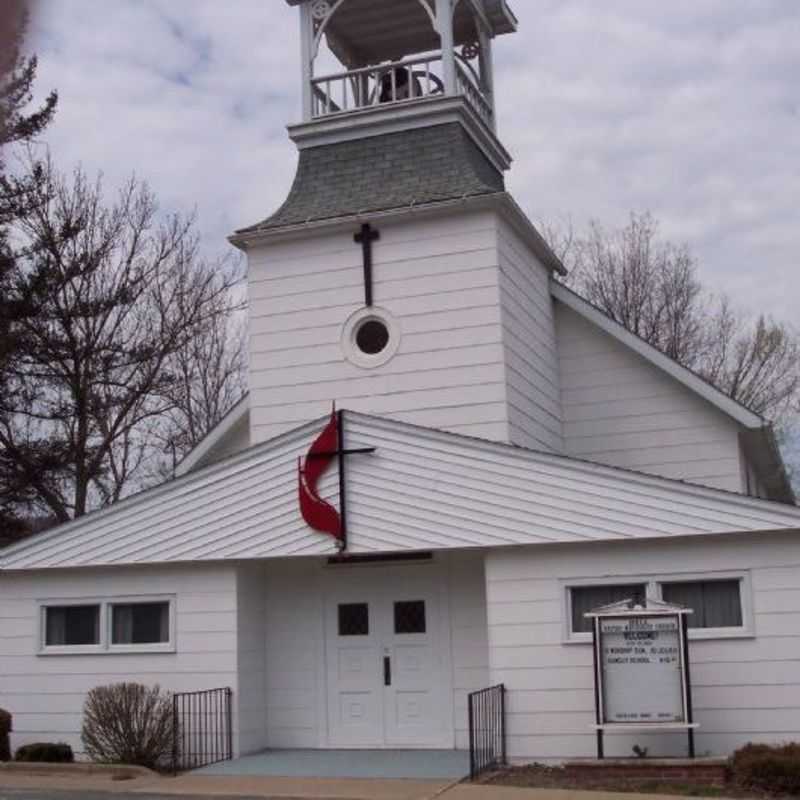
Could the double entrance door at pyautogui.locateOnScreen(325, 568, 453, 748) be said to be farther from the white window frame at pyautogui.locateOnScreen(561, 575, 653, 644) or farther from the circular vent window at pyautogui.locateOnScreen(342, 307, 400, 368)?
the circular vent window at pyautogui.locateOnScreen(342, 307, 400, 368)

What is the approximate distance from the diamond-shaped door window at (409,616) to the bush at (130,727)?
3.07 metres

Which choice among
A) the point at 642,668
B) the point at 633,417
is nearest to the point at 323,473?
the point at 642,668

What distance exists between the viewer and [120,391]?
28703 mm

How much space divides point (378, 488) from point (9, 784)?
517 cm

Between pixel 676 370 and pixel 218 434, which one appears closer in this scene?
pixel 676 370

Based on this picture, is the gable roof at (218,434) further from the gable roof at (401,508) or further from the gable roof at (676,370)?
the gable roof at (676,370)

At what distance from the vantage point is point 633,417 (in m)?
17.3

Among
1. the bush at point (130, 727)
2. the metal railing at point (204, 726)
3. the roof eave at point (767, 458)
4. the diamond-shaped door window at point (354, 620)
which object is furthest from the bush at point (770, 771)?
the bush at point (130, 727)

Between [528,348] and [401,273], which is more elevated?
[401,273]

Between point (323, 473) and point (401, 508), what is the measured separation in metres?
1.08

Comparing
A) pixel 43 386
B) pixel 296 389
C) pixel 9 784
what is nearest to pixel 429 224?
pixel 296 389

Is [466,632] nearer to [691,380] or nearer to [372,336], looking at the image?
[372,336]

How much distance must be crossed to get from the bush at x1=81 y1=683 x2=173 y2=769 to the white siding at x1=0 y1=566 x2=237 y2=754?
616mm

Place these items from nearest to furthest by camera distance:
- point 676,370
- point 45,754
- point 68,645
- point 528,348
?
point 45,754
point 68,645
point 528,348
point 676,370
